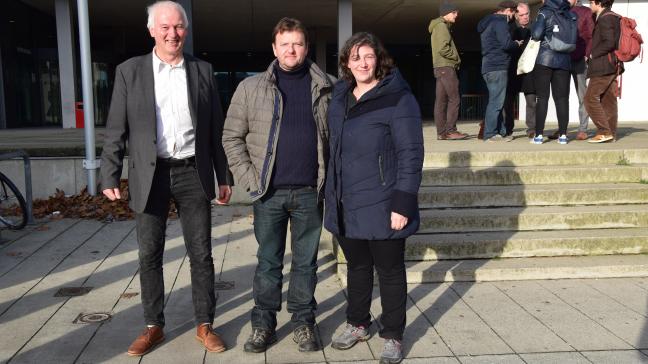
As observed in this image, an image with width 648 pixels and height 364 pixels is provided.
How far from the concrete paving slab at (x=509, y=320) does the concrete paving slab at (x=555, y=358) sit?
0.22ft

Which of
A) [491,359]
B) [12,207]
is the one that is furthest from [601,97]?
[12,207]

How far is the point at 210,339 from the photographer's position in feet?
11.7

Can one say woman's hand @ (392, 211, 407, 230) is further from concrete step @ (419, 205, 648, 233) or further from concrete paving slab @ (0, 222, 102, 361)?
concrete paving slab @ (0, 222, 102, 361)

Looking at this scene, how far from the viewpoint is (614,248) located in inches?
204

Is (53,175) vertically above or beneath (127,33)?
beneath

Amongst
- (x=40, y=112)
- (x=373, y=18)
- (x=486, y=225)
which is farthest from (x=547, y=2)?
(x=40, y=112)

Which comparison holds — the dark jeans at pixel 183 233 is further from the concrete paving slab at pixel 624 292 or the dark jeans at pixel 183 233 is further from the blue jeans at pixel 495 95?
the blue jeans at pixel 495 95

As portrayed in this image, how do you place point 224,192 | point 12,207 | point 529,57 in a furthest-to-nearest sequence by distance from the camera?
point 529,57
point 12,207
point 224,192

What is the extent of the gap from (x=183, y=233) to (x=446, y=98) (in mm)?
5904

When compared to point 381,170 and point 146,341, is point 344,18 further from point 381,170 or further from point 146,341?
point 146,341

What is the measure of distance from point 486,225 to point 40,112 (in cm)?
1675

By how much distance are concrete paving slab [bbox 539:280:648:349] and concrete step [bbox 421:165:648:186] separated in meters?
1.63

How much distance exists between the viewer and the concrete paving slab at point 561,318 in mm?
3588

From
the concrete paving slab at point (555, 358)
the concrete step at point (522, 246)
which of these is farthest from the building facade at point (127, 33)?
the concrete paving slab at point (555, 358)
